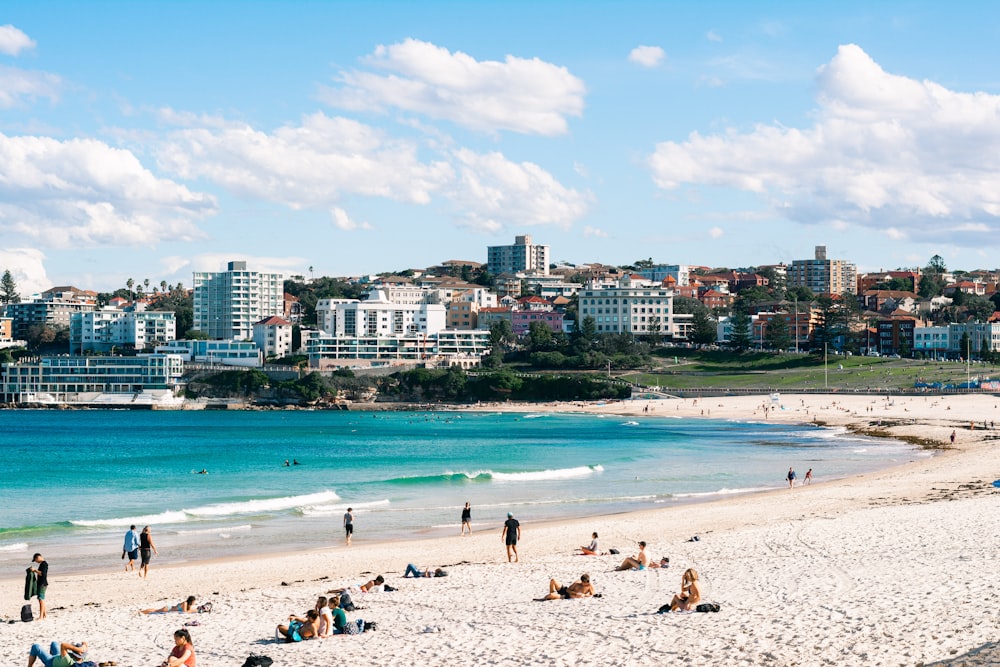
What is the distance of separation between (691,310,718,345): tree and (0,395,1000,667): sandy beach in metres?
107

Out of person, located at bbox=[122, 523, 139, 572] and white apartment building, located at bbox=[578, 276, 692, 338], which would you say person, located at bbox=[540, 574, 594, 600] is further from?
white apartment building, located at bbox=[578, 276, 692, 338]

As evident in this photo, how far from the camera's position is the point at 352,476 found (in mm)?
44406

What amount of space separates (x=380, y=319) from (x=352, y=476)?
110 m

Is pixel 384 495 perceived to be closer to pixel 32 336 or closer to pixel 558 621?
pixel 558 621

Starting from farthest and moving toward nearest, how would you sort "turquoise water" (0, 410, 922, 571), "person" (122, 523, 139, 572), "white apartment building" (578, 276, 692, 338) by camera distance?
"white apartment building" (578, 276, 692, 338) → "turquoise water" (0, 410, 922, 571) → "person" (122, 523, 139, 572)

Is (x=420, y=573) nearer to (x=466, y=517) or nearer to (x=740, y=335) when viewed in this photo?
(x=466, y=517)

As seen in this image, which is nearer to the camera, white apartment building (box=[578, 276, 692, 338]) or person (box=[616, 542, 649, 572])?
person (box=[616, 542, 649, 572])

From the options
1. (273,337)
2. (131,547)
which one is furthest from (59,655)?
(273,337)

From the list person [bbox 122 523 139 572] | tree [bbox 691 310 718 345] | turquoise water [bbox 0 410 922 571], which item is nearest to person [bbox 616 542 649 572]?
turquoise water [bbox 0 410 922 571]

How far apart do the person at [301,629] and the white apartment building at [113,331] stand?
145896 millimetres

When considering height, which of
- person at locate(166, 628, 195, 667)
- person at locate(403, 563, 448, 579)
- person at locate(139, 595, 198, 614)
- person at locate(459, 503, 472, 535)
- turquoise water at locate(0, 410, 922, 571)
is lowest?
turquoise water at locate(0, 410, 922, 571)

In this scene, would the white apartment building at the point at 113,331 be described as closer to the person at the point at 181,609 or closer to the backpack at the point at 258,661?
the person at the point at 181,609

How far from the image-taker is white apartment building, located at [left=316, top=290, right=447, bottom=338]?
500 feet

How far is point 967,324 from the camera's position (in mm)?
132750
